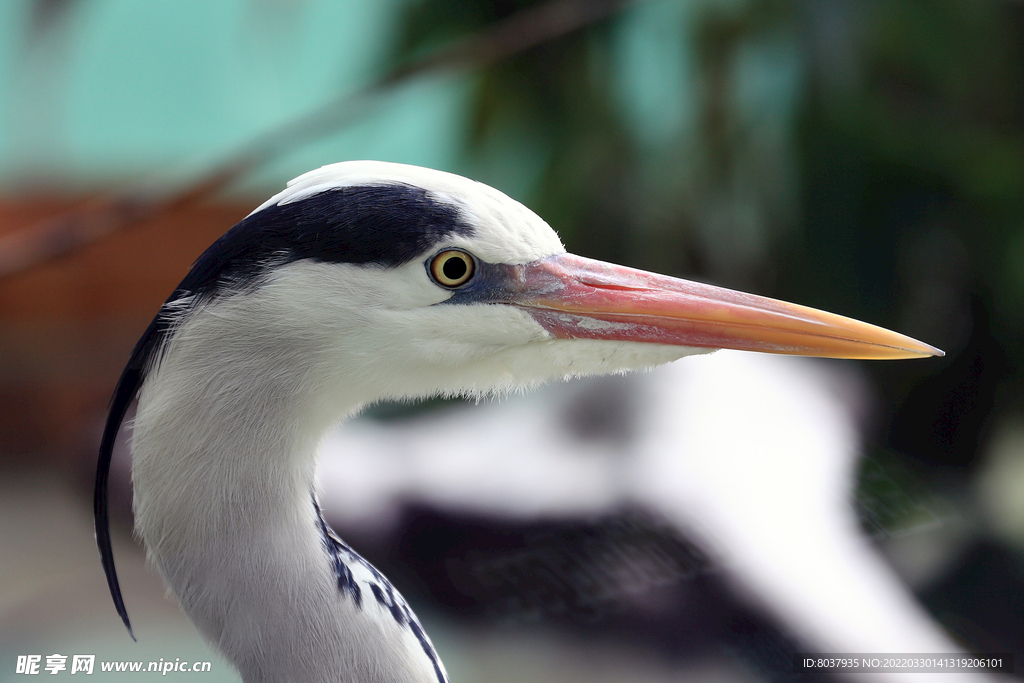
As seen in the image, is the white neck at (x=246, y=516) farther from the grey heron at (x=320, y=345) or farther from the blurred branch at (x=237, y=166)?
the blurred branch at (x=237, y=166)

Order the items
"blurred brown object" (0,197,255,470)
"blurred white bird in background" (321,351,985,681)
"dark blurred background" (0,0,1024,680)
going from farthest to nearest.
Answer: "blurred brown object" (0,197,255,470) → "dark blurred background" (0,0,1024,680) → "blurred white bird in background" (321,351,985,681)

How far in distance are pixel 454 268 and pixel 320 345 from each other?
9 centimetres

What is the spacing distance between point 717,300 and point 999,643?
49.2 inches

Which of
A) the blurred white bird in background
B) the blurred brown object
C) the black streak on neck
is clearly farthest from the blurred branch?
the blurred brown object

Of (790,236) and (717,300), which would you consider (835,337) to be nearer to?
(717,300)

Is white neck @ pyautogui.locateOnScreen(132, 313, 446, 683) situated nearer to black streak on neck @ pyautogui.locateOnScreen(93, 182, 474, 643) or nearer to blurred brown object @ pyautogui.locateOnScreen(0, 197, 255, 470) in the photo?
black streak on neck @ pyautogui.locateOnScreen(93, 182, 474, 643)

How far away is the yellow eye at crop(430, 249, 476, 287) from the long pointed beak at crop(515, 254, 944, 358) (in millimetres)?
34

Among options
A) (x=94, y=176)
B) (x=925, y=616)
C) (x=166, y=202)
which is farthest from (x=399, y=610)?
(x=94, y=176)

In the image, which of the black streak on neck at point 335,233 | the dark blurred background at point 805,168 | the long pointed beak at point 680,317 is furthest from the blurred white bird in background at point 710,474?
the black streak on neck at point 335,233

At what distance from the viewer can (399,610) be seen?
0.50 m

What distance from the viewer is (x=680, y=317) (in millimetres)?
466

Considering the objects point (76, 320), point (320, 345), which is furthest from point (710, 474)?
point (76, 320)

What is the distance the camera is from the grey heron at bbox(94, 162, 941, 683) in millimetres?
446

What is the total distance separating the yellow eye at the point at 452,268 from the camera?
1.49ft
